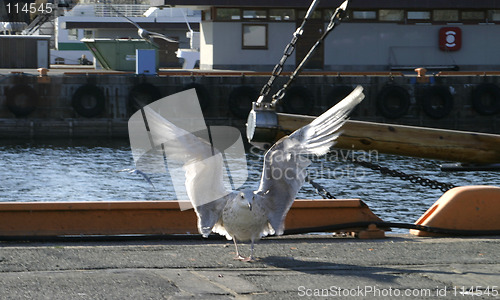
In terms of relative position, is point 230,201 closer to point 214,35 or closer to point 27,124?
point 27,124

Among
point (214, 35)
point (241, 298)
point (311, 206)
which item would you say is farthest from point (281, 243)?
point (214, 35)

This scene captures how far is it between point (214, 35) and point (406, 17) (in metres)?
9.27

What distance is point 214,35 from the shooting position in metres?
38.4

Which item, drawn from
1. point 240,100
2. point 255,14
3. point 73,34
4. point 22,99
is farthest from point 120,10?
point 240,100

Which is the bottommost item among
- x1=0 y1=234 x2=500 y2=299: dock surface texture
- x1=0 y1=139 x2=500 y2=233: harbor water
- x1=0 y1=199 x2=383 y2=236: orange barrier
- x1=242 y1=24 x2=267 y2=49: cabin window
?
x1=0 y1=139 x2=500 y2=233: harbor water

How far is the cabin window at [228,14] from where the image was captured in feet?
127

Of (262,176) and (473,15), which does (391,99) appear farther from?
(262,176)

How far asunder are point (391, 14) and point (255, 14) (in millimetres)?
6596

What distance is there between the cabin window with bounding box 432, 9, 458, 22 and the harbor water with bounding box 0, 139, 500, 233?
51.0 feet

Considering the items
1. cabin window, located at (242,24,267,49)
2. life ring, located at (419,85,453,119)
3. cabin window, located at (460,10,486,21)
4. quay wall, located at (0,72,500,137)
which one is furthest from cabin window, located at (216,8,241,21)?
cabin window, located at (460,10,486,21)

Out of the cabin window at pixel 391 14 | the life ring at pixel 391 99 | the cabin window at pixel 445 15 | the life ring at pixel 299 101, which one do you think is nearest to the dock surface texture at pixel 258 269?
the life ring at pixel 299 101

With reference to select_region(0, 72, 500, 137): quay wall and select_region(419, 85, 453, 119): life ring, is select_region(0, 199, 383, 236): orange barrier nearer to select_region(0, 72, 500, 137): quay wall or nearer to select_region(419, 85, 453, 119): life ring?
select_region(0, 72, 500, 137): quay wall

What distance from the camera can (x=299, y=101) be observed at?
31.9 meters

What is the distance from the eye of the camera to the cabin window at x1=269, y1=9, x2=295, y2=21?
126 ft
